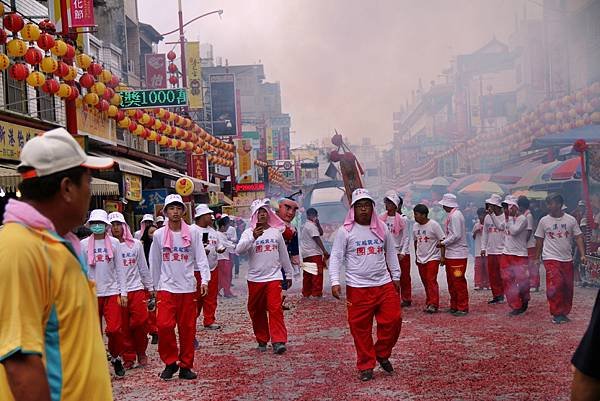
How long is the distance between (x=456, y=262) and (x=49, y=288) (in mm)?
10407

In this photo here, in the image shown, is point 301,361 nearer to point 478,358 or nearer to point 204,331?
point 478,358

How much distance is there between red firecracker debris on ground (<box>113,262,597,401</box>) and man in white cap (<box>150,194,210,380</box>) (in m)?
0.27

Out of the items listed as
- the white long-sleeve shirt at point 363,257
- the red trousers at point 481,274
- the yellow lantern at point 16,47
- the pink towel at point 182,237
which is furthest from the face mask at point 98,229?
the red trousers at point 481,274

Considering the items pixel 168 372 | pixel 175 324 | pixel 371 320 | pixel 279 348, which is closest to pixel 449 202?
pixel 279 348

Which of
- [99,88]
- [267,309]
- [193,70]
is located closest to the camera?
[267,309]

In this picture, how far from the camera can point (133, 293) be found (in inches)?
346

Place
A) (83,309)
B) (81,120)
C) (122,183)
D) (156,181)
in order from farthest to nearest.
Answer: (156,181) → (122,183) → (81,120) → (83,309)

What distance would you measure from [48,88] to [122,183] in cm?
541

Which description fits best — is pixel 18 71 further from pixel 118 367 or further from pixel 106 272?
pixel 118 367

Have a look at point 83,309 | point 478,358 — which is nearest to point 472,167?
point 478,358

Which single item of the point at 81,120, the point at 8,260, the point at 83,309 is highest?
the point at 81,120

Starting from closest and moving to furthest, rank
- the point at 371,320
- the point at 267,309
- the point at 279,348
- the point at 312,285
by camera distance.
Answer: the point at 371,320 → the point at 279,348 → the point at 267,309 → the point at 312,285

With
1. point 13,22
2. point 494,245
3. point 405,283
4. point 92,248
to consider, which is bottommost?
point 405,283

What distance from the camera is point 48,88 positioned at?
12.6m
